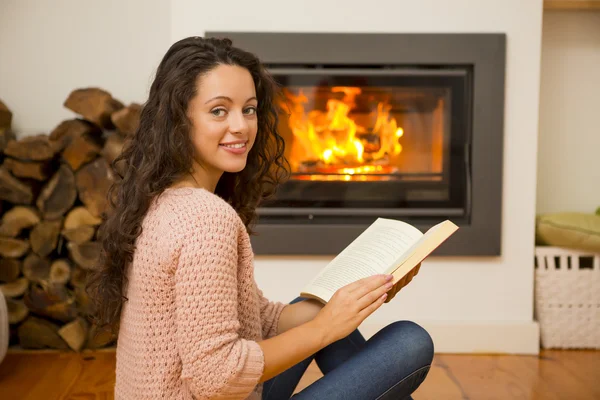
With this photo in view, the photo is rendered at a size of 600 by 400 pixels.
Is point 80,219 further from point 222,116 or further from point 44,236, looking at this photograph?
point 222,116

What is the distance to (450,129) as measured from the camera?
2207 millimetres

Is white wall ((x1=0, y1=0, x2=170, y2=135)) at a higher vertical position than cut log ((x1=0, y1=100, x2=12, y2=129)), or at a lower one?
higher

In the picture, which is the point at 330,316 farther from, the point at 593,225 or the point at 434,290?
the point at 593,225

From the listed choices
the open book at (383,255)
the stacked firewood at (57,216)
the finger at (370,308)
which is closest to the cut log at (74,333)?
the stacked firewood at (57,216)

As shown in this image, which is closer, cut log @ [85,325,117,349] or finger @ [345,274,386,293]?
finger @ [345,274,386,293]

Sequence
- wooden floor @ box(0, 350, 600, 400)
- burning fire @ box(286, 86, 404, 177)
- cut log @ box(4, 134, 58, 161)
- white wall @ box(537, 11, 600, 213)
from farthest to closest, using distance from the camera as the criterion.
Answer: white wall @ box(537, 11, 600, 213), burning fire @ box(286, 86, 404, 177), cut log @ box(4, 134, 58, 161), wooden floor @ box(0, 350, 600, 400)

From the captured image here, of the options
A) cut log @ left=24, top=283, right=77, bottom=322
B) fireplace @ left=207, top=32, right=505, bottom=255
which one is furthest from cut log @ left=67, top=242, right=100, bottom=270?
fireplace @ left=207, top=32, right=505, bottom=255

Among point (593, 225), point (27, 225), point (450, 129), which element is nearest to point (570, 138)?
point (593, 225)

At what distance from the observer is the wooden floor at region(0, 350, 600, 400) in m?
1.83

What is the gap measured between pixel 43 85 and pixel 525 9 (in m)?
1.84

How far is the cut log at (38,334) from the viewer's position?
7.27 ft

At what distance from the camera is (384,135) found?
2273mm

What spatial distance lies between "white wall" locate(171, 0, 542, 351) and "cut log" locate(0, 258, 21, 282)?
0.84m

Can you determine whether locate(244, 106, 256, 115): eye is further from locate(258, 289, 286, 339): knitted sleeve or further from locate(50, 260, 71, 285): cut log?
locate(50, 260, 71, 285): cut log
